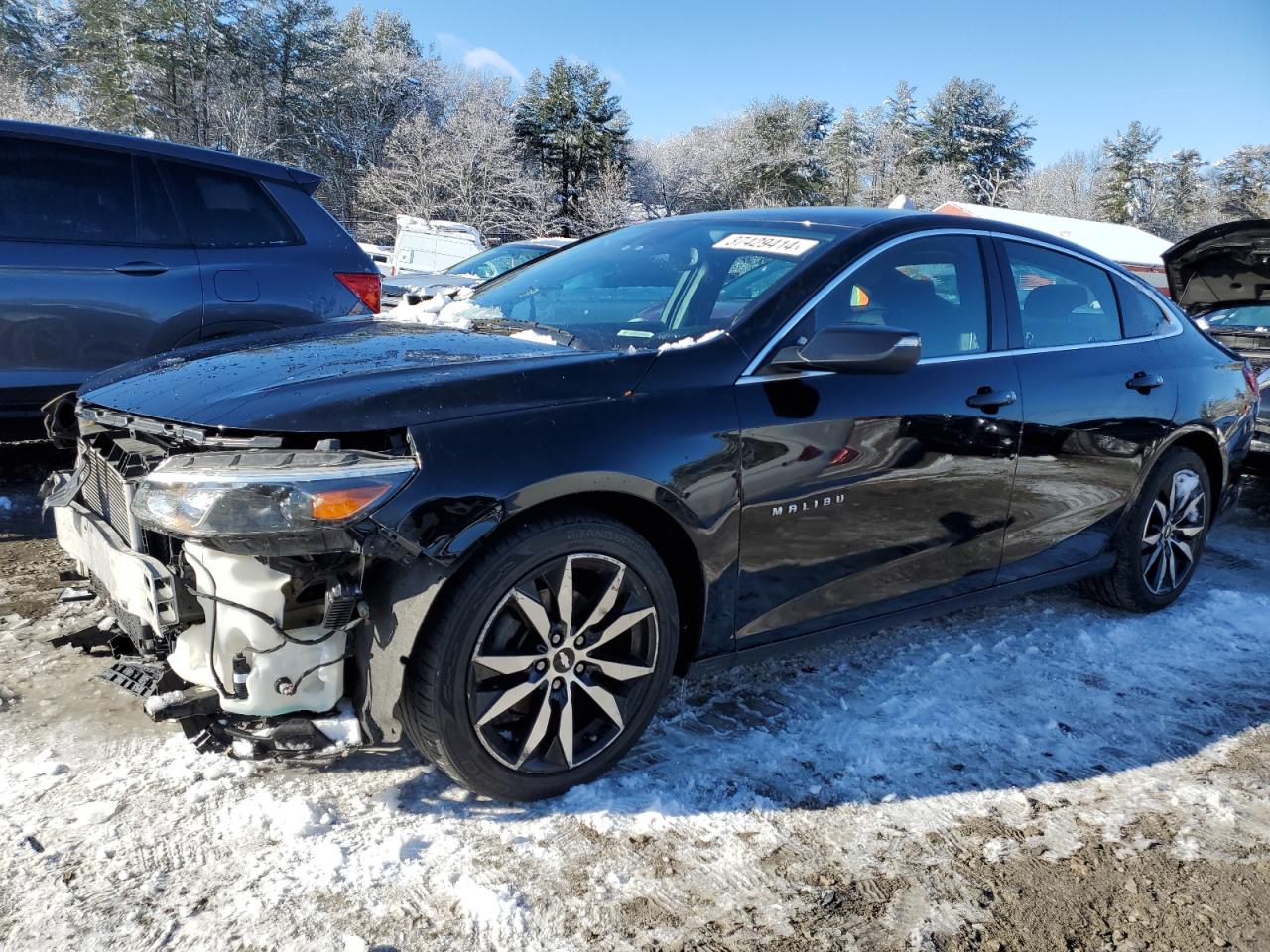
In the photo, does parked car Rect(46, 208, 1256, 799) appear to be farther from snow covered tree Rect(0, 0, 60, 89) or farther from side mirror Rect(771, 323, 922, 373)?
snow covered tree Rect(0, 0, 60, 89)

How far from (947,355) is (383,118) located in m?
52.7

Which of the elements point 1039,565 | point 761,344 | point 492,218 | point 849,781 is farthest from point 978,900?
point 492,218

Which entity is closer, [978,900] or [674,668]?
[978,900]

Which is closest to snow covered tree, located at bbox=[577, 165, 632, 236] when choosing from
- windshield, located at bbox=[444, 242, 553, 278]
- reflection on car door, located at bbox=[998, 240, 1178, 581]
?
windshield, located at bbox=[444, 242, 553, 278]

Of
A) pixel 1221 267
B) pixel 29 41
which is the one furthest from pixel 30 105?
pixel 1221 267

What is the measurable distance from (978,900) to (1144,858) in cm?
56

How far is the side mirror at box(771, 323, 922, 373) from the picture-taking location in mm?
2674

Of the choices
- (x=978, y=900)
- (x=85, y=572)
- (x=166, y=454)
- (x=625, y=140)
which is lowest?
(x=978, y=900)

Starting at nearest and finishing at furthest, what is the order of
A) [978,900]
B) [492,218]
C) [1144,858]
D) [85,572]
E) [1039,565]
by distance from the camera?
[978,900]
[1144,858]
[85,572]
[1039,565]
[492,218]

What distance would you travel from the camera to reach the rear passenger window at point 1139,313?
4.14 m

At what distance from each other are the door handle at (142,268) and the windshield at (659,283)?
2.03 metres

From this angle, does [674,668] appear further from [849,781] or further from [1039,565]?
[1039,565]

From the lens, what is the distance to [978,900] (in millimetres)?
2270

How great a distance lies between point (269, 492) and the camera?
6.79 ft
